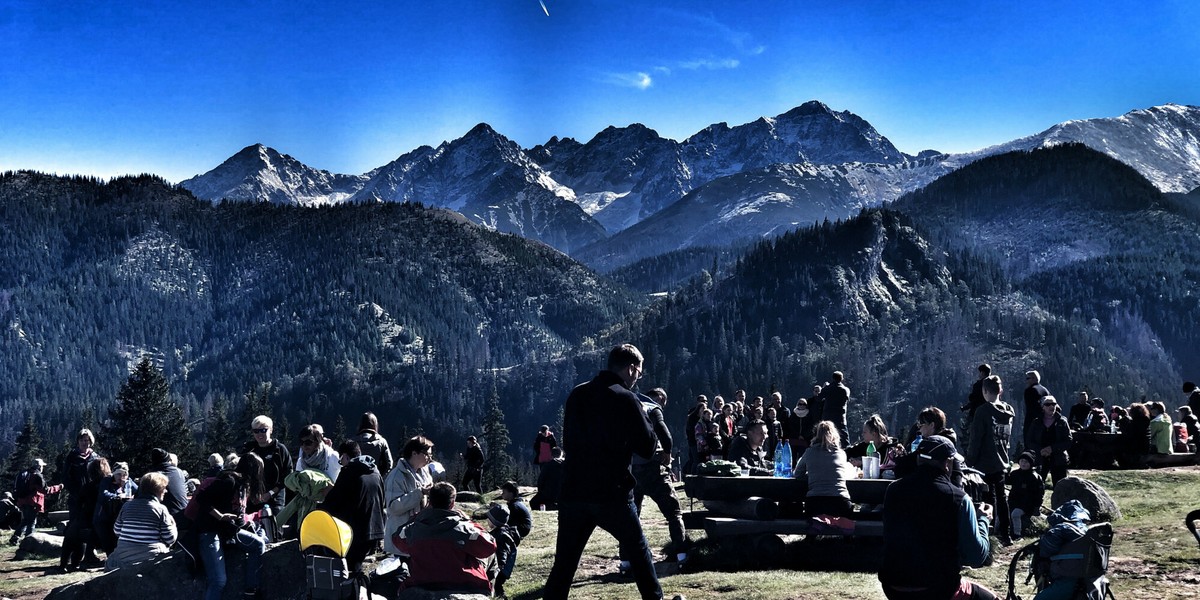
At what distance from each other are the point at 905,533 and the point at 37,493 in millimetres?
19186

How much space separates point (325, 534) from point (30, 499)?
1480 centimetres

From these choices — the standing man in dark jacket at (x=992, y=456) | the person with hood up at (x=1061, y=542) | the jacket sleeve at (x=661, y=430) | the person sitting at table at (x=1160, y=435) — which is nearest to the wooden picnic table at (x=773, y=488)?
the standing man in dark jacket at (x=992, y=456)

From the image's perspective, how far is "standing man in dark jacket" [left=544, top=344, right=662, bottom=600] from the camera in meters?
8.29

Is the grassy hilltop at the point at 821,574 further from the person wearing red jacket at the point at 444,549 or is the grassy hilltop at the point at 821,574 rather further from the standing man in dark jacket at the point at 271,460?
the standing man in dark jacket at the point at 271,460

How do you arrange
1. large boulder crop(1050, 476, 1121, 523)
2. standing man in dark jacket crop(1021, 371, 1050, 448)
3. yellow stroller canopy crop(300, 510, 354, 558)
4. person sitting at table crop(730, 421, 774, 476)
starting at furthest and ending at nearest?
1. standing man in dark jacket crop(1021, 371, 1050, 448)
2. person sitting at table crop(730, 421, 774, 476)
3. large boulder crop(1050, 476, 1121, 523)
4. yellow stroller canopy crop(300, 510, 354, 558)

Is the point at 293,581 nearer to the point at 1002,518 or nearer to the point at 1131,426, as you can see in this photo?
the point at 1002,518

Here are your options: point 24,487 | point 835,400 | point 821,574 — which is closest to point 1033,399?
point 835,400

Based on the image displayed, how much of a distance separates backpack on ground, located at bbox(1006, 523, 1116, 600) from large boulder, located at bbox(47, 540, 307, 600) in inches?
278

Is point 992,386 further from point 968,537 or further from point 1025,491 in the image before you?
point 968,537

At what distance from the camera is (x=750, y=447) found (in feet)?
60.1

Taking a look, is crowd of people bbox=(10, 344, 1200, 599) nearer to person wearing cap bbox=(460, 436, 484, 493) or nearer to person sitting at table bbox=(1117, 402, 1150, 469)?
person sitting at table bbox=(1117, 402, 1150, 469)

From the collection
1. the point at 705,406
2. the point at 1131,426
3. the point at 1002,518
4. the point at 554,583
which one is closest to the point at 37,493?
the point at 705,406

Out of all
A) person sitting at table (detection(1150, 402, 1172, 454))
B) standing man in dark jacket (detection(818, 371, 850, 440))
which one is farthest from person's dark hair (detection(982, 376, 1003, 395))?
person sitting at table (detection(1150, 402, 1172, 454))

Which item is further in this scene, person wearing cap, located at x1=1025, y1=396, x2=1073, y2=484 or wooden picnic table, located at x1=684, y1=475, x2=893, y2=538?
person wearing cap, located at x1=1025, y1=396, x2=1073, y2=484
